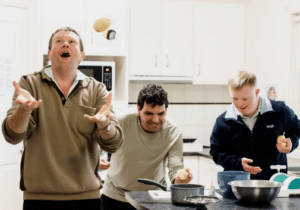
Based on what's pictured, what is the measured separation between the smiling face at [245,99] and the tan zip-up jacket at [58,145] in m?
0.80

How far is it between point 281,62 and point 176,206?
8.44 feet

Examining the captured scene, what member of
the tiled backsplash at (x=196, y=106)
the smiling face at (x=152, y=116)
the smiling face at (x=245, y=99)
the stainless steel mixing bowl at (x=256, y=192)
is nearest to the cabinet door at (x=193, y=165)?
the tiled backsplash at (x=196, y=106)

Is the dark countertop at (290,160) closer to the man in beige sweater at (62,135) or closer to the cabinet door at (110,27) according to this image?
the cabinet door at (110,27)

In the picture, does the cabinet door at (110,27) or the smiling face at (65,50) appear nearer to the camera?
the smiling face at (65,50)

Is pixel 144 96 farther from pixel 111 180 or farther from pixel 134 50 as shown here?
pixel 134 50

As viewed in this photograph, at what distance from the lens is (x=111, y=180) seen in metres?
2.13

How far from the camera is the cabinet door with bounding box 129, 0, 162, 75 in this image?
388 cm

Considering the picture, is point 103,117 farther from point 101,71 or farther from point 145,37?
point 145,37

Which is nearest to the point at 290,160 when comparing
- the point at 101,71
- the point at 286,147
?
the point at 286,147

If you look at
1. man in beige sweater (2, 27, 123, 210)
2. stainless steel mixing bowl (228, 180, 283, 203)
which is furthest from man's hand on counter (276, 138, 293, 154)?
man in beige sweater (2, 27, 123, 210)

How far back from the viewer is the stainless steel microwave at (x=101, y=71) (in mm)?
3582

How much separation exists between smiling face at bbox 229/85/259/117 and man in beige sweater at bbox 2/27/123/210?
80cm

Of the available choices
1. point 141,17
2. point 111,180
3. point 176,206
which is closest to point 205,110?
point 141,17

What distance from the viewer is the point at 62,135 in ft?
5.26
